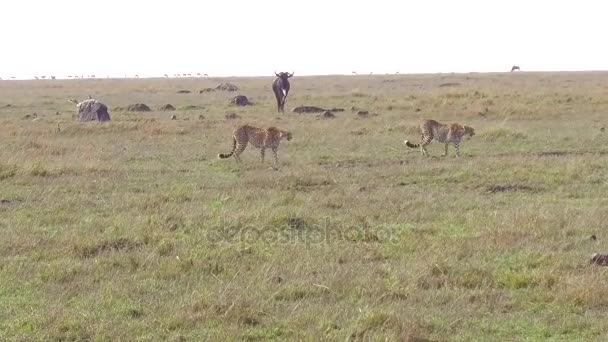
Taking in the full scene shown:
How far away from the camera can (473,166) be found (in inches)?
561

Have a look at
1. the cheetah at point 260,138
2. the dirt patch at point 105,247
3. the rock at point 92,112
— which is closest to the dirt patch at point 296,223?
the dirt patch at point 105,247

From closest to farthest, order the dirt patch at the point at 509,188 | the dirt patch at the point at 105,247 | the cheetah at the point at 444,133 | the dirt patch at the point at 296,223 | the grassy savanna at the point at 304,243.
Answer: the grassy savanna at the point at 304,243 < the dirt patch at the point at 105,247 < the dirt patch at the point at 296,223 < the dirt patch at the point at 509,188 < the cheetah at the point at 444,133

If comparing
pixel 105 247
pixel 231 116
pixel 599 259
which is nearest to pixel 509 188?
pixel 599 259

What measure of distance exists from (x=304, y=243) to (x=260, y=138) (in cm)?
683

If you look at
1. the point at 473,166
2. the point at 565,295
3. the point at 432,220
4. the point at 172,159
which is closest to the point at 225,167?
the point at 172,159

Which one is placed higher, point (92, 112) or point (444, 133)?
point (444, 133)

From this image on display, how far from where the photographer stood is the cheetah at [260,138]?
1507 centimetres

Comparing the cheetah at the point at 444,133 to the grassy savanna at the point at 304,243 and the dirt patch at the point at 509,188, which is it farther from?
the dirt patch at the point at 509,188

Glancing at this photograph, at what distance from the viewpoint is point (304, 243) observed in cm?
852

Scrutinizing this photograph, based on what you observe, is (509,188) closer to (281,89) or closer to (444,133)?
(444,133)

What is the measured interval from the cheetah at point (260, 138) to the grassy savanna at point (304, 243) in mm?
349

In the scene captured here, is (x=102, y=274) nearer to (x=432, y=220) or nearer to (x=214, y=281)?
(x=214, y=281)

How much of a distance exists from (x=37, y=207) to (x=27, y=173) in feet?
9.47

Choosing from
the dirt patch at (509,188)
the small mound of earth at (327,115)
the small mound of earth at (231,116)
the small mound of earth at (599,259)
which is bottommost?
the small mound of earth at (231,116)
